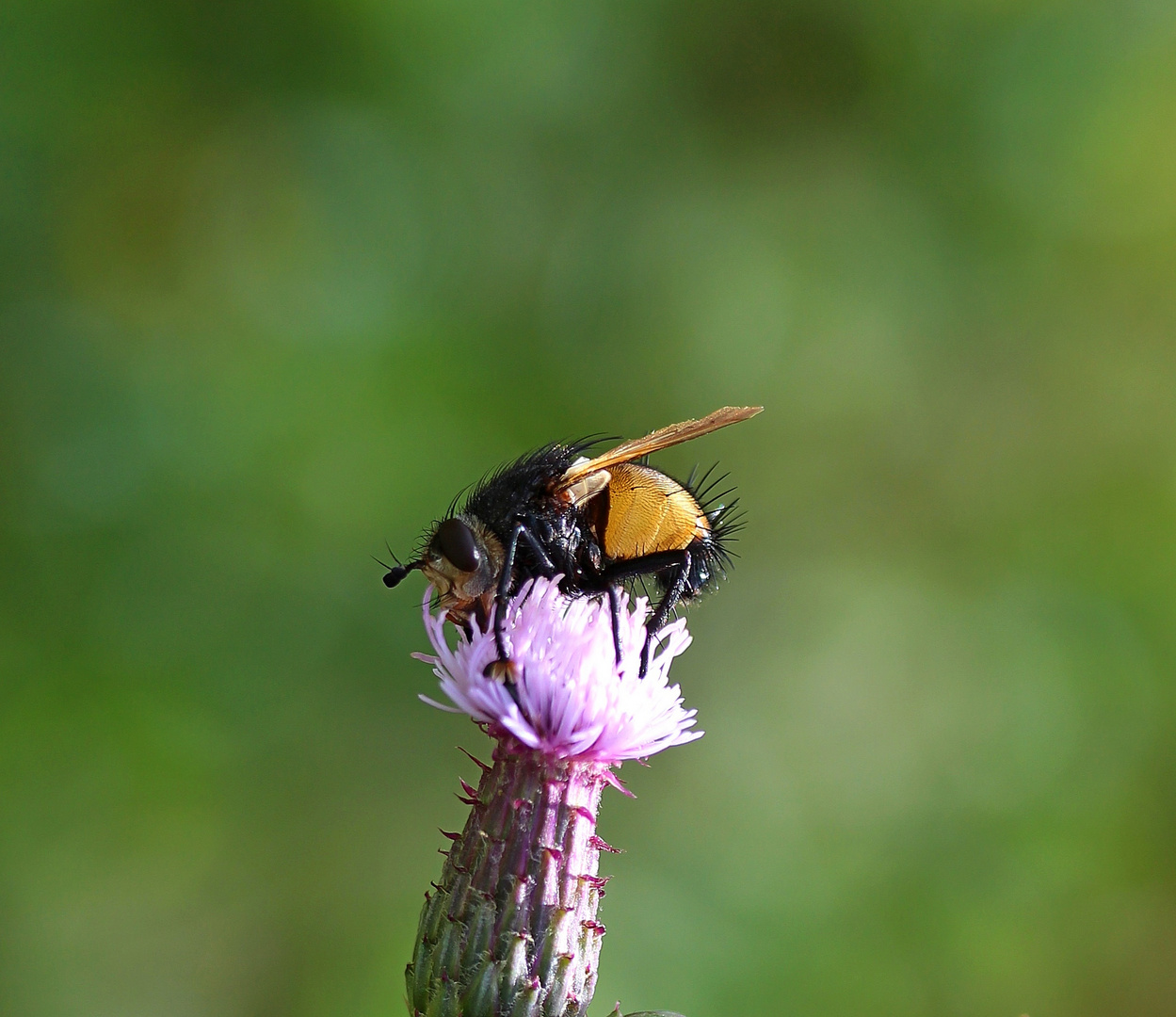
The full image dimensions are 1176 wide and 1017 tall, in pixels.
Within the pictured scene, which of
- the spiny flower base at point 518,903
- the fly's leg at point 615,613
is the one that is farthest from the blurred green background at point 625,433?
the fly's leg at point 615,613

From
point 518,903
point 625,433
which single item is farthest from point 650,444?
point 625,433

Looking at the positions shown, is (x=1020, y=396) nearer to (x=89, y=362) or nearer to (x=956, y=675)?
(x=956, y=675)

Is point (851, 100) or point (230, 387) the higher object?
point (851, 100)

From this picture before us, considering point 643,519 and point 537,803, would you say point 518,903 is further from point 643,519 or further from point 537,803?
point 643,519

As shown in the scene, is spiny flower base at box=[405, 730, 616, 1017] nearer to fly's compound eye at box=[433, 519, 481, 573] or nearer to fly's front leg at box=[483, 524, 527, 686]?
fly's front leg at box=[483, 524, 527, 686]

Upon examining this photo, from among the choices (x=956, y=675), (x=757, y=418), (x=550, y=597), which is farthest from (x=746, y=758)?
(x=550, y=597)

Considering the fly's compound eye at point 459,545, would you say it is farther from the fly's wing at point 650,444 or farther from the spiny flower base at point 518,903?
the spiny flower base at point 518,903

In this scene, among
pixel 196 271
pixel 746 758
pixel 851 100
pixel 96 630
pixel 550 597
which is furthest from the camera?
pixel 851 100
